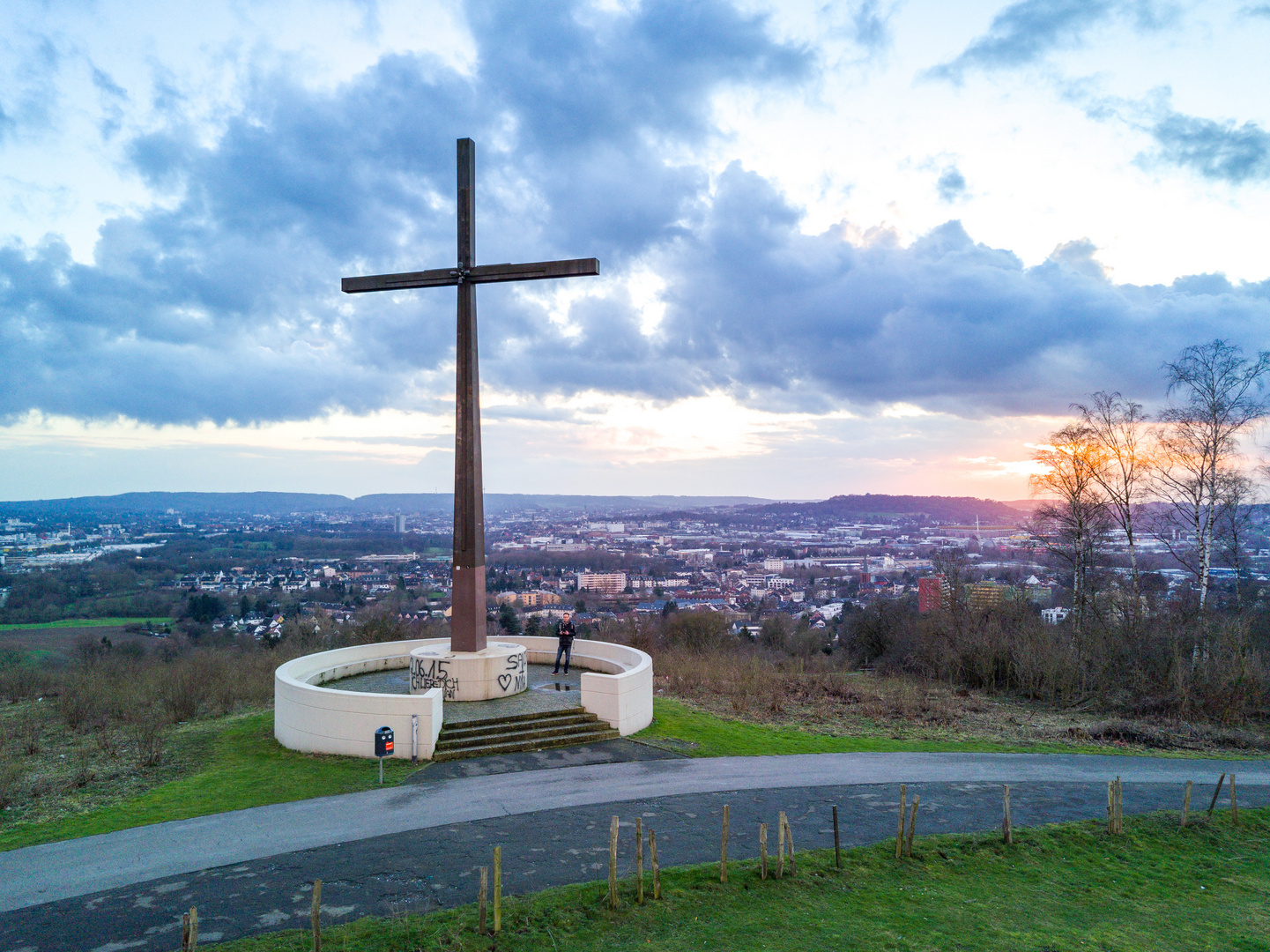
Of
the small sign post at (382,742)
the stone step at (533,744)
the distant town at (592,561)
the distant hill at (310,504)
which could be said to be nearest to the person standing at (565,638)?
the stone step at (533,744)

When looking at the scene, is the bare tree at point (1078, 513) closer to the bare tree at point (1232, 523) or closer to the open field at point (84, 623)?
the bare tree at point (1232, 523)

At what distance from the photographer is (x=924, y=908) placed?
26.6ft

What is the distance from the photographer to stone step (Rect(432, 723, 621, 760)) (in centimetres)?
1318

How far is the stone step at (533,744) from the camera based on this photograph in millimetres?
13180

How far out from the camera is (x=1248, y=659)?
19.9m

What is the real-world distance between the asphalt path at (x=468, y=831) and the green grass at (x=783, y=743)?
76cm

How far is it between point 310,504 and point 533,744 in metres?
144

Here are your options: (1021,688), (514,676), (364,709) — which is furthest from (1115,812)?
(1021,688)

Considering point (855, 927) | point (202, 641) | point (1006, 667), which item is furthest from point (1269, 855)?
point (202, 641)

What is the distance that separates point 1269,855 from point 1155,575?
18.1m

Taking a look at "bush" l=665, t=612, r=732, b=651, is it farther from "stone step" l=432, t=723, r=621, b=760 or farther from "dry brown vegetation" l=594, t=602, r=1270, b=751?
"stone step" l=432, t=723, r=621, b=760

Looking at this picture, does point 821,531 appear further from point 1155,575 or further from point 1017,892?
point 1017,892

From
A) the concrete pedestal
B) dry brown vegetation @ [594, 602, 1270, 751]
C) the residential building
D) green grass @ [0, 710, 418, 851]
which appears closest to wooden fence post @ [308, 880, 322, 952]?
green grass @ [0, 710, 418, 851]

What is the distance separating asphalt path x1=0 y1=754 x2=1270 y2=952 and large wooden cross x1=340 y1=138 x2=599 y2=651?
16.1 feet
